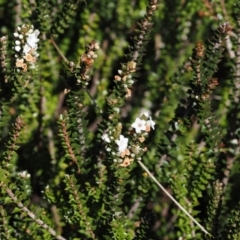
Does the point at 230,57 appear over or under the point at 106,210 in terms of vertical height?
over

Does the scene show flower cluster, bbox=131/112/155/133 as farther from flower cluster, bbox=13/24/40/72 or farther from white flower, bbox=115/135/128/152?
flower cluster, bbox=13/24/40/72

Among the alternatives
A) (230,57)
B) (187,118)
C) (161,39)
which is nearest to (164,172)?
(187,118)

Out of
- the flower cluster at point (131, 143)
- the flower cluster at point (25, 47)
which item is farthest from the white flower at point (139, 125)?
the flower cluster at point (25, 47)

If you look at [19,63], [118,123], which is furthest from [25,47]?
[118,123]

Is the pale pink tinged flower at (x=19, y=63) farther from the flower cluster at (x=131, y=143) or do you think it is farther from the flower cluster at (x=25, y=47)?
the flower cluster at (x=131, y=143)

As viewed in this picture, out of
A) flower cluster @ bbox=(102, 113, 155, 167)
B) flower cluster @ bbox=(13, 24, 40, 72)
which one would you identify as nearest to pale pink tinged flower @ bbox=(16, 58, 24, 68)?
flower cluster @ bbox=(13, 24, 40, 72)

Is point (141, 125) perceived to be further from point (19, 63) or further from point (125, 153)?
point (19, 63)

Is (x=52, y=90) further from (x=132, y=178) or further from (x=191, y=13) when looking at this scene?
(x=191, y=13)
